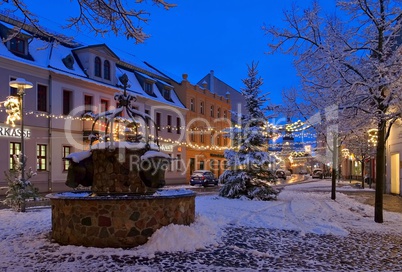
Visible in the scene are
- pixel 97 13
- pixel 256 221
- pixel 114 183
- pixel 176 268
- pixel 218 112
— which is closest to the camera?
pixel 97 13

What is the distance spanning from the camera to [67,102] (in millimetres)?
27984

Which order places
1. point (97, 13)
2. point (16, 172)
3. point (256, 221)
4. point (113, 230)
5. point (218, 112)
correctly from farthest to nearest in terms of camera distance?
point (218, 112) → point (16, 172) → point (256, 221) → point (113, 230) → point (97, 13)

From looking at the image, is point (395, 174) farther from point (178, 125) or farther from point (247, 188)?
point (178, 125)

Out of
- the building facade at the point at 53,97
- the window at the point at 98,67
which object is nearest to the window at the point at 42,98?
the building facade at the point at 53,97

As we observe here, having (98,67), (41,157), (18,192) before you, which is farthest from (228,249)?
(98,67)

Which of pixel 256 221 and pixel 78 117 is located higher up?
pixel 78 117

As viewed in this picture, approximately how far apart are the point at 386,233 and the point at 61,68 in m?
23.2

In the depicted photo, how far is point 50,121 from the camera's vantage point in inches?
1039

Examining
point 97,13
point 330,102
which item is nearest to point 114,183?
point 97,13

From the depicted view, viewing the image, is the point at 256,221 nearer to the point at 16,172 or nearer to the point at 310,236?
the point at 310,236

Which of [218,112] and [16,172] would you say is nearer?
[16,172]

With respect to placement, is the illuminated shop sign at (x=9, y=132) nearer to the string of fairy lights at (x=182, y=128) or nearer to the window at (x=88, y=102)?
the string of fairy lights at (x=182, y=128)

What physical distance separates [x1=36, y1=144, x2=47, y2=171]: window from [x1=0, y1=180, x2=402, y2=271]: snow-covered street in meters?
15.0

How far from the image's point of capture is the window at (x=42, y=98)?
2597 centimetres
